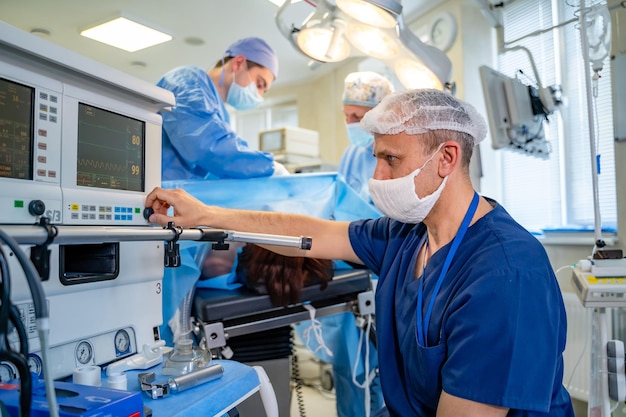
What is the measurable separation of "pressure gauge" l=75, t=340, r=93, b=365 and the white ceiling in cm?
344

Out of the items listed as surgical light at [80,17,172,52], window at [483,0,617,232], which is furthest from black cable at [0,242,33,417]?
surgical light at [80,17,172,52]

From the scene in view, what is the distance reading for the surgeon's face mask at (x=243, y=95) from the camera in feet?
7.11

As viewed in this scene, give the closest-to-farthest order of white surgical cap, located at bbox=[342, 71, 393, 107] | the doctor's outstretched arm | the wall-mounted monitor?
the doctor's outstretched arm, the wall-mounted monitor, white surgical cap, located at bbox=[342, 71, 393, 107]

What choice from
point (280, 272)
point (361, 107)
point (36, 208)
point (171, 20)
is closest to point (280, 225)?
point (280, 272)

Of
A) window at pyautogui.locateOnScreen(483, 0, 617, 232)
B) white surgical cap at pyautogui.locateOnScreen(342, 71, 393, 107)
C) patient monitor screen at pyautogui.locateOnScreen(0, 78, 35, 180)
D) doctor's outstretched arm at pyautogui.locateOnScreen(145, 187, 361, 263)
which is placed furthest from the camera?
window at pyautogui.locateOnScreen(483, 0, 617, 232)

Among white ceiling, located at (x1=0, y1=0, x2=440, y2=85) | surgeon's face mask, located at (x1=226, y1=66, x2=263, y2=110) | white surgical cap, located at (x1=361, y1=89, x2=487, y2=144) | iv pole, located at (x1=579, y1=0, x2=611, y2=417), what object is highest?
white ceiling, located at (x1=0, y1=0, x2=440, y2=85)

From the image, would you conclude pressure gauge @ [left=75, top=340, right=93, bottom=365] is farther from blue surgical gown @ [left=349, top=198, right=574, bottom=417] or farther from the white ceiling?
the white ceiling

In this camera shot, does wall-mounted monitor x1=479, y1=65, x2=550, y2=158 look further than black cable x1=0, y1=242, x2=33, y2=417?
Yes

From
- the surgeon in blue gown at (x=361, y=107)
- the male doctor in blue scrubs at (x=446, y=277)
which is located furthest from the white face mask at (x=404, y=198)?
the surgeon in blue gown at (x=361, y=107)

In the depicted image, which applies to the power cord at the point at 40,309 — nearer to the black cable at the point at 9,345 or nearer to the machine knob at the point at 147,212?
the black cable at the point at 9,345

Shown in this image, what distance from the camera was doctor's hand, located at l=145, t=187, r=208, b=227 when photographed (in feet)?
3.51

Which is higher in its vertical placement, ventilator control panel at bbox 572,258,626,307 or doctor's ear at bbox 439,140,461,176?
doctor's ear at bbox 439,140,461,176

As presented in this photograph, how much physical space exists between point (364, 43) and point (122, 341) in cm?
149

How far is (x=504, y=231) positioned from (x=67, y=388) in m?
0.92
